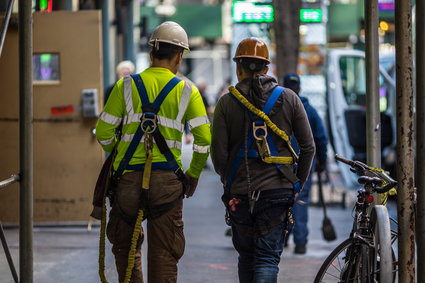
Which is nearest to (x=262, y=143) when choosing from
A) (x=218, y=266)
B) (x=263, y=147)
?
(x=263, y=147)

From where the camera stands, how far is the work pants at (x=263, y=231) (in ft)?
20.5

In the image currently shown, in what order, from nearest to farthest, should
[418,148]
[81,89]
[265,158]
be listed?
[418,148] < [265,158] < [81,89]

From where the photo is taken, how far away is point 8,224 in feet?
36.7

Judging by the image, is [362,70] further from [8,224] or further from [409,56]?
[409,56]

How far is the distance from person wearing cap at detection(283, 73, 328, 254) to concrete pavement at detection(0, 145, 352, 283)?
0.19 metres

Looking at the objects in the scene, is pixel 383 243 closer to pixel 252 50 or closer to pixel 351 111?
pixel 252 50

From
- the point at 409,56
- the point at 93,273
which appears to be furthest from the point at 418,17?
the point at 93,273

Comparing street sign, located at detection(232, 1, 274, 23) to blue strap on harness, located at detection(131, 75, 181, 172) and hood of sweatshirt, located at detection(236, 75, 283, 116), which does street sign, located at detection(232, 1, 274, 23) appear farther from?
blue strap on harness, located at detection(131, 75, 181, 172)

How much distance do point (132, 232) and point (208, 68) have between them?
34784 mm

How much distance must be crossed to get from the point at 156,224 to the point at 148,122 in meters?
0.65

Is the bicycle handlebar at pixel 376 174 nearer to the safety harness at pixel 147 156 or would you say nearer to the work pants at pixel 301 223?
the safety harness at pixel 147 156

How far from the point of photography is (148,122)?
618 centimetres

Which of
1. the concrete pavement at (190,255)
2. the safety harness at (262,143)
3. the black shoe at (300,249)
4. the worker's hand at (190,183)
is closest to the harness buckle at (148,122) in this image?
the worker's hand at (190,183)

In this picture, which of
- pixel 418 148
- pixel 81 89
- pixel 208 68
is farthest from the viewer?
pixel 208 68
